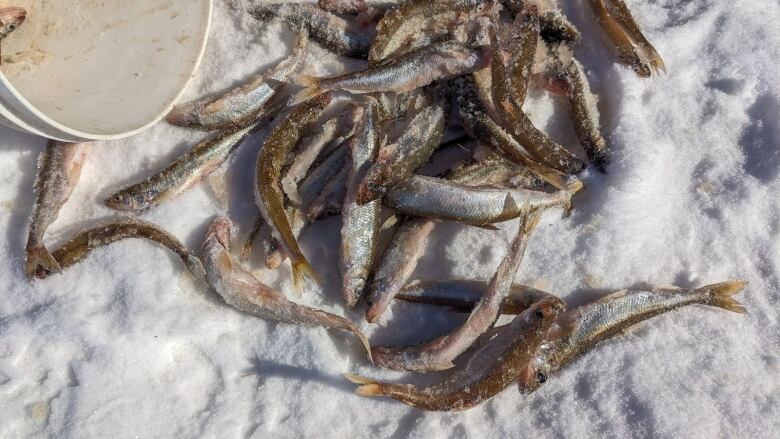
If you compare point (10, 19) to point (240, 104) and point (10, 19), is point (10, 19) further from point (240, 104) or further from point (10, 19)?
point (240, 104)

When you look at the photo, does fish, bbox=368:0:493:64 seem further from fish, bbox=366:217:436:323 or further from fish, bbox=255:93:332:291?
fish, bbox=366:217:436:323

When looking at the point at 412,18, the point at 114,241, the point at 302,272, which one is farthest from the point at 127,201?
the point at 412,18

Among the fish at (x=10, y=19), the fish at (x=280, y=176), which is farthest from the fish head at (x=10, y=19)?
the fish at (x=280, y=176)

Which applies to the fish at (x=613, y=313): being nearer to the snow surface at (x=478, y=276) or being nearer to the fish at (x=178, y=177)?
the snow surface at (x=478, y=276)

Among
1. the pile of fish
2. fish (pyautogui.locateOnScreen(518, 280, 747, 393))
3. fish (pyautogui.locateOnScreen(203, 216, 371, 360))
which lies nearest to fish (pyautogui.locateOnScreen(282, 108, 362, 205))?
the pile of fish

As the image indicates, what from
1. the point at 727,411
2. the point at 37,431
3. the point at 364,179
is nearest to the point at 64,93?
the point at 364,179
